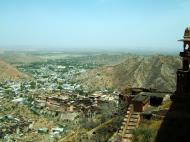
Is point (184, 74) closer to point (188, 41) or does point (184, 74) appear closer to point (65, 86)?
point (188, 41)

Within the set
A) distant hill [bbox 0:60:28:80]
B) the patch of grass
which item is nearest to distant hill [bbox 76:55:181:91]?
distant hill [bbox 0:60:28:80]

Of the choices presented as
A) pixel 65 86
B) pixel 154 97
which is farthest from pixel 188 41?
pixel 65 86

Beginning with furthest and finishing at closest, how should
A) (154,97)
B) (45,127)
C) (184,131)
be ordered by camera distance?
1. (45,127)
2. (154,97)
3. (184,131)

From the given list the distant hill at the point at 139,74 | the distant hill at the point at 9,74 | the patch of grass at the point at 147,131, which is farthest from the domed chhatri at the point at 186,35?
the distant hill at the point at 9,74

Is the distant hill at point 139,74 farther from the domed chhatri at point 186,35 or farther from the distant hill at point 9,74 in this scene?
the domed chhatri at point 186,35

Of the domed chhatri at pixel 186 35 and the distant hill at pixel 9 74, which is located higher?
the domed chhatri at pixel 186 35

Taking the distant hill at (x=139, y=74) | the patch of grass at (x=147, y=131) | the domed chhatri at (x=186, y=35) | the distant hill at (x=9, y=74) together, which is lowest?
the distant hill at (x=9, y=74)

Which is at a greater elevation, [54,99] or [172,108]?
[172,108]

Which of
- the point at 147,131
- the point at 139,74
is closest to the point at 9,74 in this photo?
the point at 139,74

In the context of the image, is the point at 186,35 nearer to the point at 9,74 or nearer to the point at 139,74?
the point at 139,74
